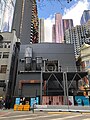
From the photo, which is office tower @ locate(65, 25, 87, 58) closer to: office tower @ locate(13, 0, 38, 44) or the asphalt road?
office tower @ locate(13, 0, 38, 44)

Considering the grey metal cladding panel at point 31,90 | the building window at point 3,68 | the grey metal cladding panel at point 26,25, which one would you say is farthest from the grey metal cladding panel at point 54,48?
the grey metal cladding panel at point 26,25

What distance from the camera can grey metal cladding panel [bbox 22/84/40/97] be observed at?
2837 centimetres

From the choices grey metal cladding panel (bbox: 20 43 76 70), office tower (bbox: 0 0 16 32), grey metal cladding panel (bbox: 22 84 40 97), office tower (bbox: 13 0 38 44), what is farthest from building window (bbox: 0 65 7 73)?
Result: office tower (bbox: 13 0 38 44)

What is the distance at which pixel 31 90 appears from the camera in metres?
28.7

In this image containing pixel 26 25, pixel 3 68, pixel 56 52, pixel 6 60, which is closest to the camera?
pixel 3 68

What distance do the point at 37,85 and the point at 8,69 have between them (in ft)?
23.1

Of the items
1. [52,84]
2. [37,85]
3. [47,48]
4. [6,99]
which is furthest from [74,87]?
[6,99]

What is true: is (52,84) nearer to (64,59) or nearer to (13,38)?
(64,59)

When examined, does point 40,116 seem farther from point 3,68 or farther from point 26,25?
point 26,25

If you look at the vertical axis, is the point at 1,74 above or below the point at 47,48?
below

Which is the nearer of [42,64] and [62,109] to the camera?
[62,109]

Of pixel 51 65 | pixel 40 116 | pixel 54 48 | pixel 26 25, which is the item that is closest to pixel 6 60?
pixel 51 65

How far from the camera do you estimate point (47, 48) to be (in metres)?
33.8

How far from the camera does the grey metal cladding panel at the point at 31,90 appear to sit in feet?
93.1
